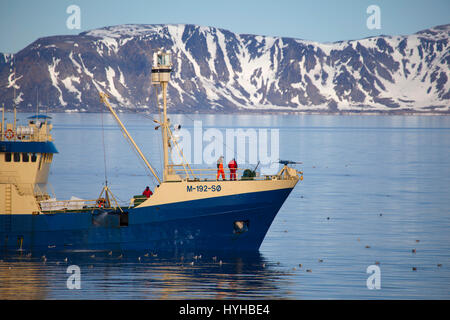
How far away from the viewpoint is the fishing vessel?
4225 centimetres

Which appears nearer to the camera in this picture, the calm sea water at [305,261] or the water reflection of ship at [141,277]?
the water reflection of ship at [141,277]

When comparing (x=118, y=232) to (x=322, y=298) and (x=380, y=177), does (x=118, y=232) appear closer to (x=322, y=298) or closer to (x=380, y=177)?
(x=322, y=298)

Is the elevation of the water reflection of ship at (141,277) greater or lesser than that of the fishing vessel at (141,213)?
lesser

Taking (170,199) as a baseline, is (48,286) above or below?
below

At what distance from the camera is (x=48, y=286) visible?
3700 cm

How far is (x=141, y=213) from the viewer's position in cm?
4216

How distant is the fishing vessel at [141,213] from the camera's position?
42250 millimetres

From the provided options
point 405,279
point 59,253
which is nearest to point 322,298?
point 405,279


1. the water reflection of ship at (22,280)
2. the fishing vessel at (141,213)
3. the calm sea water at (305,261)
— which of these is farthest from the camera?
the fishing vessel at (141,213)

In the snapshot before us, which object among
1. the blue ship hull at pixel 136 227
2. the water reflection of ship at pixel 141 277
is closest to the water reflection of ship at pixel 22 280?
the water reflection of ship at pixel 141 277

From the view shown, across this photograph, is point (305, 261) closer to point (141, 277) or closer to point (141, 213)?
point (141, 213)

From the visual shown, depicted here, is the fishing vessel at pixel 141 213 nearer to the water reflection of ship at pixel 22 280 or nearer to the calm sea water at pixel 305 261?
the calm sea water at pixel 305 261
